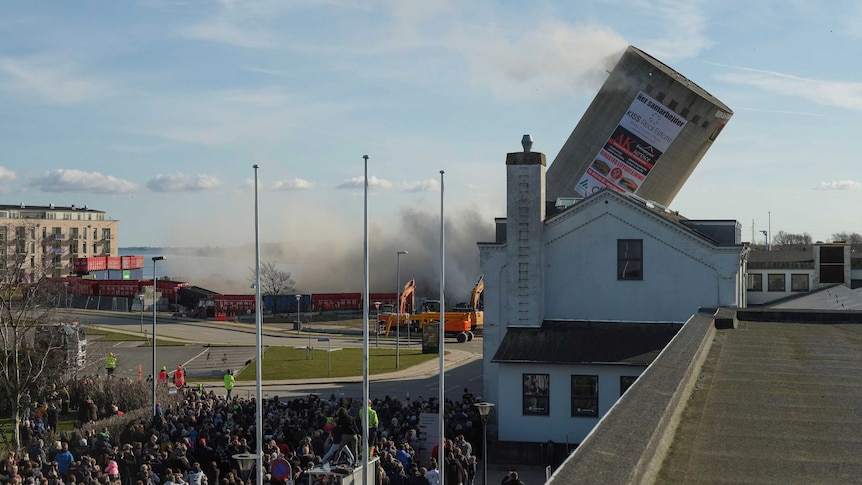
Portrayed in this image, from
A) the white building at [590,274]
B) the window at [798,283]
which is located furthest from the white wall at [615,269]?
the window at [798,283]

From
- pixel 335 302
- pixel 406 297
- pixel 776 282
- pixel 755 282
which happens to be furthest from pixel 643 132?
pixel 335 302

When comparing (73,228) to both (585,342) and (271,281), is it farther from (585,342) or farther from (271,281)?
(585,342)

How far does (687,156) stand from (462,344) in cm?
2299

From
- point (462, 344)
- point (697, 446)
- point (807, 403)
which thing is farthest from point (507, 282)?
point (462, 344)

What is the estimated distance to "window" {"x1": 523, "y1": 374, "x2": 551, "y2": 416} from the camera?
28328 millimetres

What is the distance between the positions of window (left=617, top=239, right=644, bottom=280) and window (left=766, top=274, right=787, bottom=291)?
110 ft

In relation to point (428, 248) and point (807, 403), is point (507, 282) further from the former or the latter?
point (428, 248)

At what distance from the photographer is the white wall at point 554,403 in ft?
91.4

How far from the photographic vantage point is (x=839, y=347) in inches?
705

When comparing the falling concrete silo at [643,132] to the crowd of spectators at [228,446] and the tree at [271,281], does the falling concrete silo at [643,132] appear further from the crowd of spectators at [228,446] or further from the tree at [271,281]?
the tree at [271,281]

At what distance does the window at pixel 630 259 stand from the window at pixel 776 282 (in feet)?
110

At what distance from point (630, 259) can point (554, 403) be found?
228 inches

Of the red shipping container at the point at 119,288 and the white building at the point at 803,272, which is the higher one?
the white building at the point at 803,272

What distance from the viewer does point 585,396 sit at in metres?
28.1
